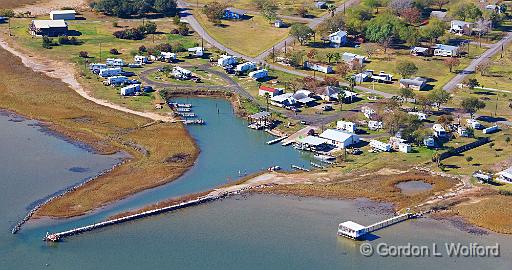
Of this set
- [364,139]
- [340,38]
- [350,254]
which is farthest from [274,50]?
[350,254]

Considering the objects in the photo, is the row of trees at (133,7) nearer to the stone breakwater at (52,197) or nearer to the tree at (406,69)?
the tree at (406,69)

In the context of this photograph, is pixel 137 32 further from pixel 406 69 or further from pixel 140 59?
pixel 406 69

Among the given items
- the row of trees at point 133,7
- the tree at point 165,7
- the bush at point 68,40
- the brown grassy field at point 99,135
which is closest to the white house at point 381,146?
the brown grassy field at point 99,135

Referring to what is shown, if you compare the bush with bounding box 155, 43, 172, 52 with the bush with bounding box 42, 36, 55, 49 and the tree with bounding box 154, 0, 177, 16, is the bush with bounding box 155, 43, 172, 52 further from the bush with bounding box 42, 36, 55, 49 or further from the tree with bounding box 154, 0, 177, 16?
the tree with bounding box 154, 0, 177, 16

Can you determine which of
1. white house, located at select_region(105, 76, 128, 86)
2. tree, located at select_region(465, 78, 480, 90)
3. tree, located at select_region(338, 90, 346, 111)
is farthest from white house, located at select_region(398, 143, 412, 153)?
white house, located at select_region(105, 76, 128, 86)

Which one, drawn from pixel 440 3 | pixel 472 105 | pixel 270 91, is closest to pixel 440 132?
pixel 472 105

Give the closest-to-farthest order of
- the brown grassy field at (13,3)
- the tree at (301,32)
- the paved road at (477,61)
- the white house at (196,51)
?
the paved road at (477,61), the white house at (196,51), the tree at (301,32), the brown grassy field at (13,3)
